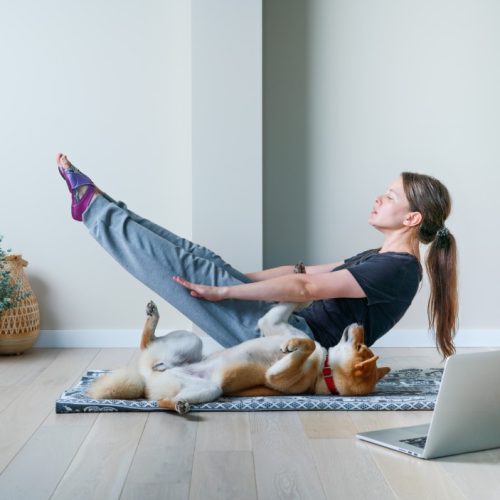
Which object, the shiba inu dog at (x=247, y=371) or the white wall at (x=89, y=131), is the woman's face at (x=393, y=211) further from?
the white wall at (x=89, y=131)

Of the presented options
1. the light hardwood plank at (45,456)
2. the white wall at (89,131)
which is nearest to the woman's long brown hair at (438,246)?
the light hardwood plank at (45,456)

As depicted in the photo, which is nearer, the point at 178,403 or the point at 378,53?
the point at 178,403

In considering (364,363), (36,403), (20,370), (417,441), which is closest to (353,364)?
(364,363)

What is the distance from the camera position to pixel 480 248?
12.7 ft

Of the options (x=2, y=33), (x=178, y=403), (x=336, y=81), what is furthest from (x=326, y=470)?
(x=2, y=33)

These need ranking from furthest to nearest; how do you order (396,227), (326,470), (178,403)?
(396,227) → (178,403) → (326,470)

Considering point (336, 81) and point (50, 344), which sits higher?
point (336, 81)

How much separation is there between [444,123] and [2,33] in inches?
81.3

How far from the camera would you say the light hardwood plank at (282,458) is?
1.64 m

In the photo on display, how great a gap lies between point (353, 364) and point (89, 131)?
189 cm

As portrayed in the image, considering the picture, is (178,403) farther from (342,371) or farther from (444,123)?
(444,123)

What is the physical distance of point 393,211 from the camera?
2674 mm

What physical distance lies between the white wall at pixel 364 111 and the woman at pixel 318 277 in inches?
42.7

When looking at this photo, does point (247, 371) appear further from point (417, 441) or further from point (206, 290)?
point (417, 441)
